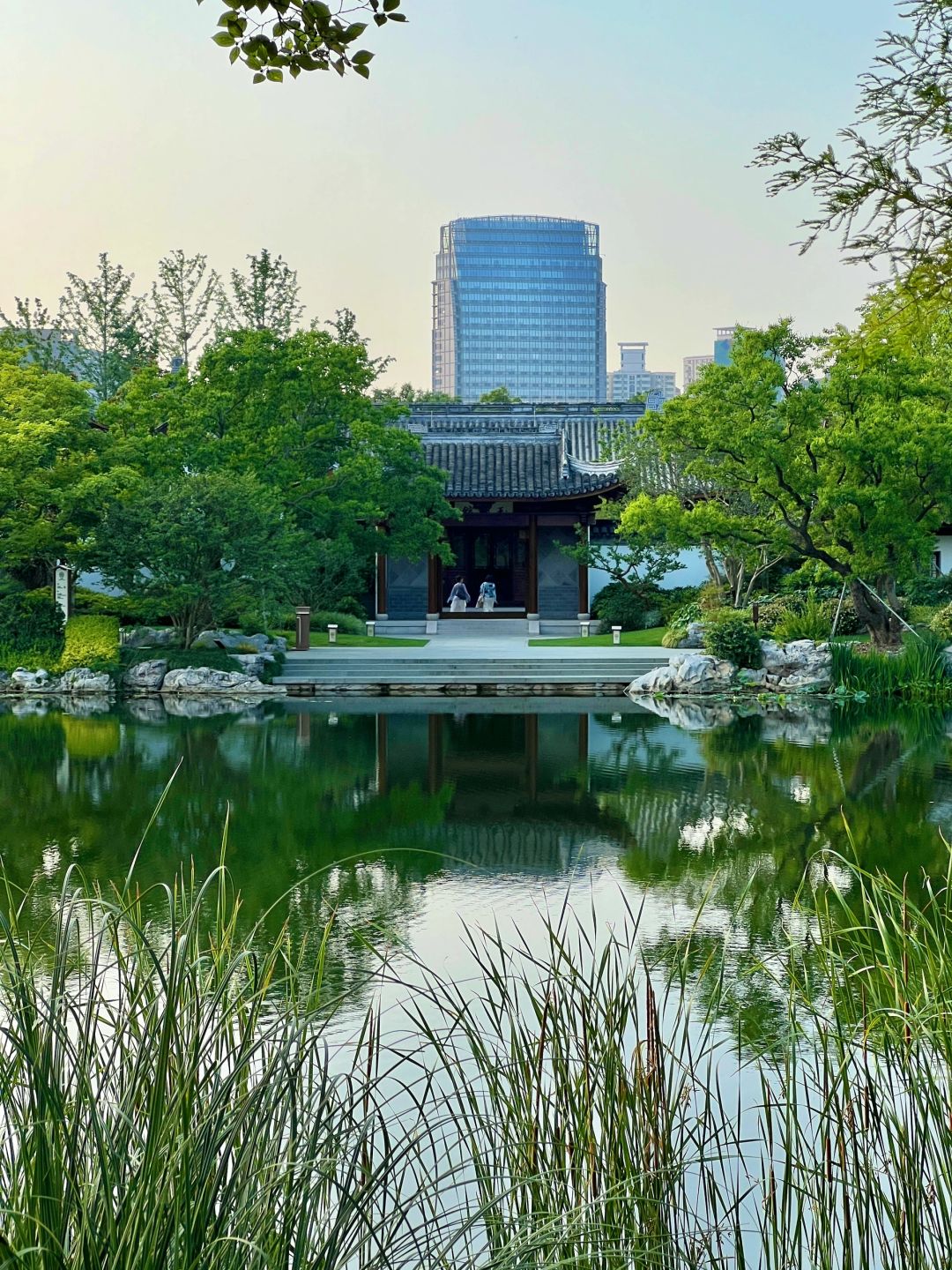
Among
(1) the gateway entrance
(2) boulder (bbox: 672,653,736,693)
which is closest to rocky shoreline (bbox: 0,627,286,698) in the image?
(2) boulder (bbox: 672,653,736,693)

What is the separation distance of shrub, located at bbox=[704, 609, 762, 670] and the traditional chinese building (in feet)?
24.4

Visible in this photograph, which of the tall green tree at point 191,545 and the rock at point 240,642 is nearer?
the tall green tree at point 191,545

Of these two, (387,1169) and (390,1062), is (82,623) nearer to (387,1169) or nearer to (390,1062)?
(390,1062)

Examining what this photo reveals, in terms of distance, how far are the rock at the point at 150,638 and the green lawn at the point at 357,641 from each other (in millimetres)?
1912

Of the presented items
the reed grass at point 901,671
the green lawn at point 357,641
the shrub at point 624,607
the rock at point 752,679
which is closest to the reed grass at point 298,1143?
the reed grass at point 901,671

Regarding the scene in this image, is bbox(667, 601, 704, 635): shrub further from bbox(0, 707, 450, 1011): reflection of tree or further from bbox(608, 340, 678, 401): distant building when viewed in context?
bbox(608, 340, 678, 401): distant building

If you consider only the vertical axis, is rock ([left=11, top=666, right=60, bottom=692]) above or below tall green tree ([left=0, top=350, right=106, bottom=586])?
below

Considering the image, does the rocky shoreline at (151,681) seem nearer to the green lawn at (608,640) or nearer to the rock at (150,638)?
the rock at (150,638)

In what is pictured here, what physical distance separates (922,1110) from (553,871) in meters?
4.59

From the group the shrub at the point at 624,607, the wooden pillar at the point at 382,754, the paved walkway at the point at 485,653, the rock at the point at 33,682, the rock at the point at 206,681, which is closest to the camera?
the wooden pillar at the point at 382,754

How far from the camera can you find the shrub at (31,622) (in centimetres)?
1742

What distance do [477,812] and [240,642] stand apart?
10695mm

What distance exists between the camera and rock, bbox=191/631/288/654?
18.1 m

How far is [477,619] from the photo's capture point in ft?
85.0
